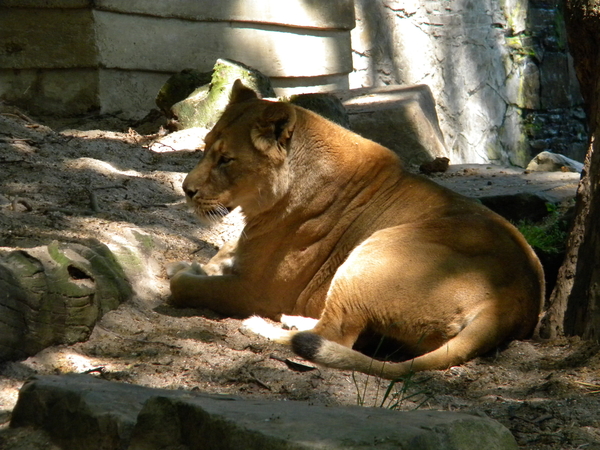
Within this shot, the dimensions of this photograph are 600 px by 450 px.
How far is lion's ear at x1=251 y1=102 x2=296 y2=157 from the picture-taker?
481cm

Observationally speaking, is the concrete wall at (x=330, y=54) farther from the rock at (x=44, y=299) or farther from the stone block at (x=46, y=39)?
the rock at (x=44, y=299)

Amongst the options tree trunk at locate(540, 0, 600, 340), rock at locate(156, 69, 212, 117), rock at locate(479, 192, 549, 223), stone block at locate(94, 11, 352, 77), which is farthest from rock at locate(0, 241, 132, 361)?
stone block at locate(94, 11, 352, 77)

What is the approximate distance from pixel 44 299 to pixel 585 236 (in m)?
2.98

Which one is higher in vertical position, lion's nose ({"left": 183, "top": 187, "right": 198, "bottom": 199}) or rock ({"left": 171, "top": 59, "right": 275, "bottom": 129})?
rock ({"left": 171, "top": 59, "right": 275, "bottom": 129})

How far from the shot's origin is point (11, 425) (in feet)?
8.48

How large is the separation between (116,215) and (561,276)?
3.08 metres

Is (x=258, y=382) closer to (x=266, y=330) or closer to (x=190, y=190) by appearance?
(x=266, y=330)

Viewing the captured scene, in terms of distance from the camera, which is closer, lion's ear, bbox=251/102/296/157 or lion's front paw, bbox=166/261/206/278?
lion's ear, bbox=251/102/296/157

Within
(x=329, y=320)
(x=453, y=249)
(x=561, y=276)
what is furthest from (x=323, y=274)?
(x=561, y=276)

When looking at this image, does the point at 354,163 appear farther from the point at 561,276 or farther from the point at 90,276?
the point at 90,276

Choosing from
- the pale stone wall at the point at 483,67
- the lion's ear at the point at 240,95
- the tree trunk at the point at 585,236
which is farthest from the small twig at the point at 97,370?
the pale stone wall at the point at 483,67

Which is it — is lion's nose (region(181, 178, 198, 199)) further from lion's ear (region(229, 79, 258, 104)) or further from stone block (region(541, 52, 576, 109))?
stone block (region(541, 52, 576, 109))

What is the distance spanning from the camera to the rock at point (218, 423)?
2115mm

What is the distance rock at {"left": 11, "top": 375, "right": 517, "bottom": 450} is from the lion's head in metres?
2.28
